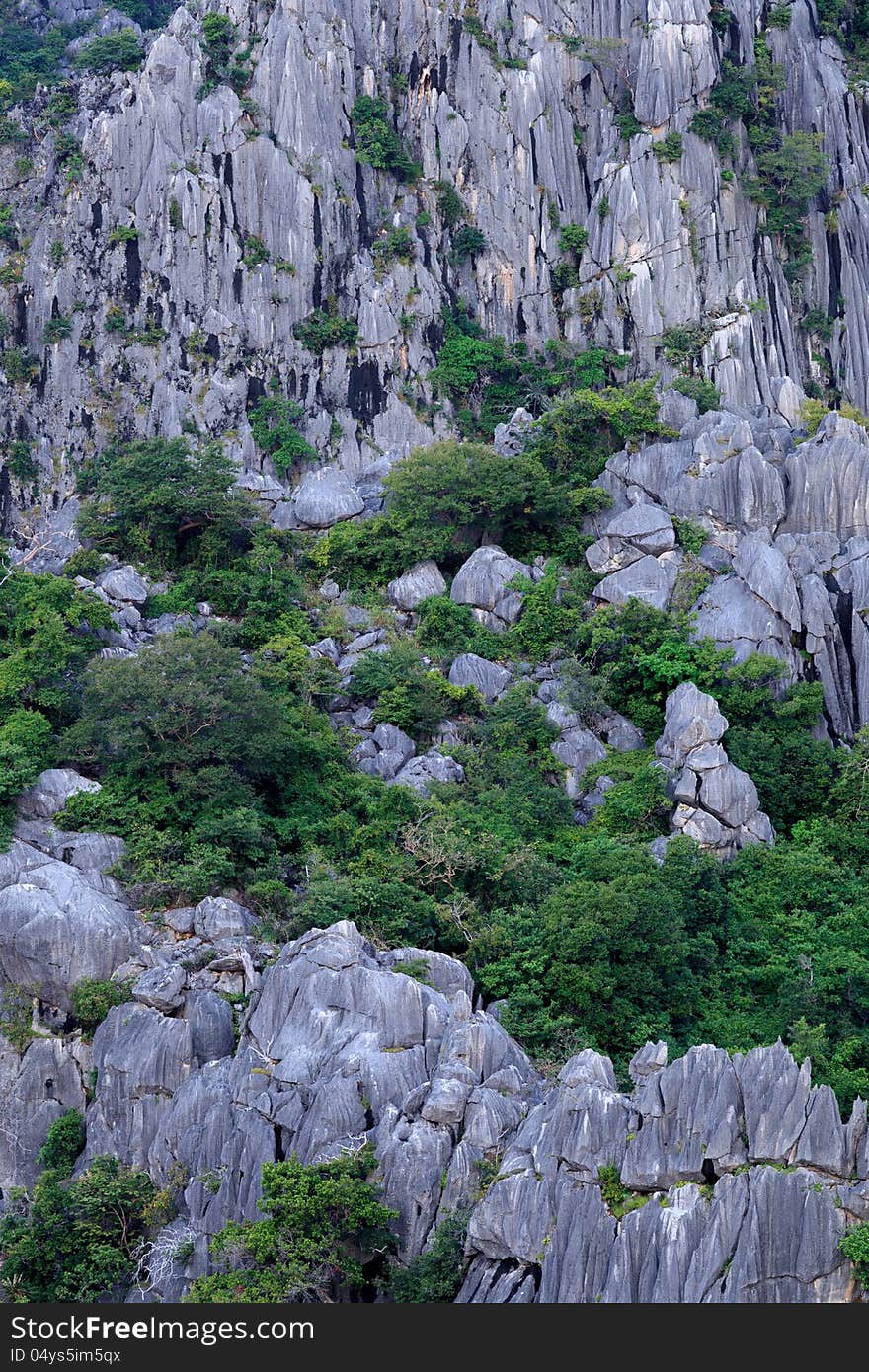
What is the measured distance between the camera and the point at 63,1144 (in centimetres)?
3012

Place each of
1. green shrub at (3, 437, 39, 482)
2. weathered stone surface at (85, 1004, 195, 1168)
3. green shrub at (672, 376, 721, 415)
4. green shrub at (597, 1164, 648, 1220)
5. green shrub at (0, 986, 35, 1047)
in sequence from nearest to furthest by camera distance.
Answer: green shrub at (597, 1164, 648, 1220), weathered stone surface at (85, 1004, 195, 1168), green shrub at (0, 986, 35, 1047), green shrub at (672, 376, 721, 415), green shrub at (3, 437, 39, 482)

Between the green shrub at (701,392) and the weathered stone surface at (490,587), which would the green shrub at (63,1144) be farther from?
the green shrub at (701,392)

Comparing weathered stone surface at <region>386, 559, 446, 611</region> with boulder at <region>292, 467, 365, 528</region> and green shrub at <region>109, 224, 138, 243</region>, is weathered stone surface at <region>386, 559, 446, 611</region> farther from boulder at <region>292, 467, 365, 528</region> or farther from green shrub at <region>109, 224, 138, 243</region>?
green shrub at <region>109, 224, 138, 243</region>

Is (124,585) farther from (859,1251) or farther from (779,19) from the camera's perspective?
(779,19)

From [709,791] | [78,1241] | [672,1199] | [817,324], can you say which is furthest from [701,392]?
[78,1241]

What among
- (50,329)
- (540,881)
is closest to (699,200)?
(50,329)

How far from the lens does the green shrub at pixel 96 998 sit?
103ft

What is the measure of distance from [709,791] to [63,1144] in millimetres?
16204

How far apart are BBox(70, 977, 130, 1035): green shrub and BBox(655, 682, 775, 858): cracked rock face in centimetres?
1235

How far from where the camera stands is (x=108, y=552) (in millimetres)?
46500

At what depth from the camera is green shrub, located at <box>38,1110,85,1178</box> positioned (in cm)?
2998

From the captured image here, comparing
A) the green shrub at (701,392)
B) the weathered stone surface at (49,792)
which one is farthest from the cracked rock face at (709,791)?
the green shrub at (701,392)

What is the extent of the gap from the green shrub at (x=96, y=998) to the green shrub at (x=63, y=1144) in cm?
183

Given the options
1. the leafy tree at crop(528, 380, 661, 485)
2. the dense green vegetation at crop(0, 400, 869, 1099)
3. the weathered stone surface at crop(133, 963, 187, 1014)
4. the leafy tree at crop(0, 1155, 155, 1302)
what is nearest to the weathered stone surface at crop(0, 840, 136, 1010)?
the weathered stone surface at crop(133, 963, 187, 1014)
